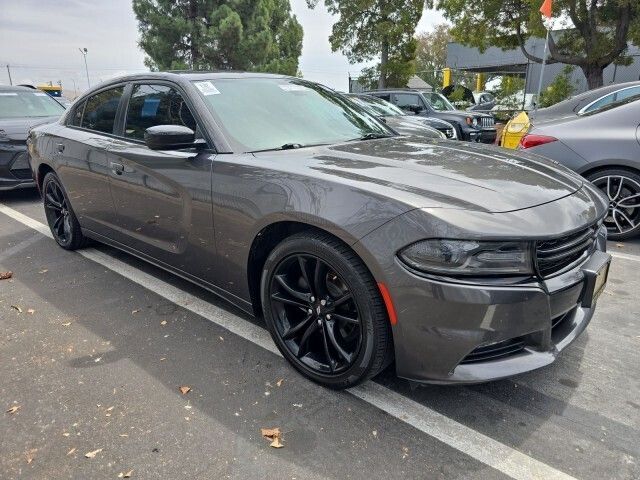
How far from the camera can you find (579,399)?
2322 mm

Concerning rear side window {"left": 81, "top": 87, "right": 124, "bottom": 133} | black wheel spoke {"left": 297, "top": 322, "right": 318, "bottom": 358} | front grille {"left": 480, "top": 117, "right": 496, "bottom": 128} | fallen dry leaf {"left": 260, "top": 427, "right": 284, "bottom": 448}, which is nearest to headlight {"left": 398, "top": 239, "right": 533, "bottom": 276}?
black wheel spoke {"left": 297, "top": 322, "right": 318, "bottom": 358}

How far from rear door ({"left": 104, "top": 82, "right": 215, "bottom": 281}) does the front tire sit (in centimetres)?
57

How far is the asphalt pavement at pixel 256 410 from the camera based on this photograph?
1.96m

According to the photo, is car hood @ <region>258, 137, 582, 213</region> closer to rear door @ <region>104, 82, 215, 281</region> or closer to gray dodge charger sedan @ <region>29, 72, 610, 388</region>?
gray dodge charger sedan @ <region>29, 72, 610, 388</region>

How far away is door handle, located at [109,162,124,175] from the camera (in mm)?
3404

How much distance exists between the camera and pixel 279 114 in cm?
303

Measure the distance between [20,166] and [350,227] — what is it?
6.23 meters

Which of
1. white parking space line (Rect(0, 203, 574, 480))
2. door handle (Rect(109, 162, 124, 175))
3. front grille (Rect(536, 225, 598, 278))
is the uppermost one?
door handle (Rect(109, 162, 124, 175))

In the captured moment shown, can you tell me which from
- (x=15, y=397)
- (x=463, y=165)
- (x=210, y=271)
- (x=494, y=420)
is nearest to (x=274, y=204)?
(x=210, y=271)

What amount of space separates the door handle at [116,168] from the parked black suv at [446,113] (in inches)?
366

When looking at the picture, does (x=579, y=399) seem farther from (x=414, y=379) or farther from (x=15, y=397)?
(x=15, y=397)

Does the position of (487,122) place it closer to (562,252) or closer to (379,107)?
(379,107)

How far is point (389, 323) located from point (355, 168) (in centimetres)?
78

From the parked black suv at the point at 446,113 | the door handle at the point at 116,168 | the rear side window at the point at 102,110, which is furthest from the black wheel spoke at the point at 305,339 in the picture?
the parked black suv at the point at 446,113
